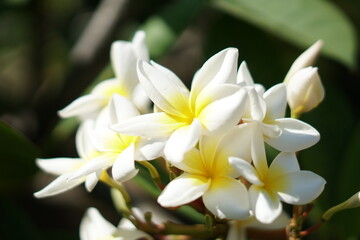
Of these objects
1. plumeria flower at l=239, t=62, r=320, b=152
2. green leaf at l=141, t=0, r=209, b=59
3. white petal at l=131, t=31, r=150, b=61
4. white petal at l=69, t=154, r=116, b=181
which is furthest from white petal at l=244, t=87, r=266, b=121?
green leaf at l=141, t=0, r=209, b=59

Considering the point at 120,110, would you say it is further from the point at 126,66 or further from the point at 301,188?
the point at 301,188

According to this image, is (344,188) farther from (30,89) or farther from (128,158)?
(30,89)

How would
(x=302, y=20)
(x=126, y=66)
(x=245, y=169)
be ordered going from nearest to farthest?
(x=245, y=169)
(x=126, y=66)
(x=302, y=20)

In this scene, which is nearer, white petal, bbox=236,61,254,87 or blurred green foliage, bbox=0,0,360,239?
white petal, bbox=236,61,254,87

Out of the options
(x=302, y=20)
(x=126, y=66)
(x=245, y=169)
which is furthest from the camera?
(x=302, y=20)

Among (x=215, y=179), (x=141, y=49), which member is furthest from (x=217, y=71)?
(x=141, y=49)

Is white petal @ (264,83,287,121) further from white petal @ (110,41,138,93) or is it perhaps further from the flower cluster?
white petal @ (110,41,138,93)
